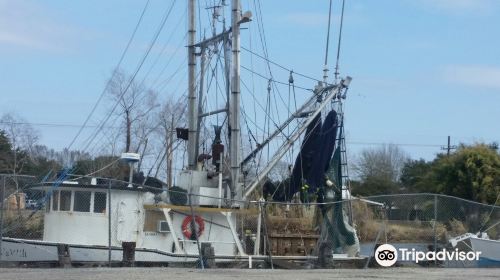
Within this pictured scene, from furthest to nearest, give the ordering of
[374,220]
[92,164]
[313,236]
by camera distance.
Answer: [92,164] < [374,220] < [313,236]

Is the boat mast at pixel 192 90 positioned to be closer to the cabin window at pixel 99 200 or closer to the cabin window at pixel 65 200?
the cabin window at pixel 99 200

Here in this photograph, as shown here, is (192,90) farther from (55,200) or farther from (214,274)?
(214,274)

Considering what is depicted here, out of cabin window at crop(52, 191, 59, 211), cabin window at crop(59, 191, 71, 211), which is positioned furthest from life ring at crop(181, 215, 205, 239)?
cabin window at crop(52, 191, 59, 211)

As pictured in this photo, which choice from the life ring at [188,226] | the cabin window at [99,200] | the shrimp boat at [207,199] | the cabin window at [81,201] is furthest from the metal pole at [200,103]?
the cabin window at [81,201]

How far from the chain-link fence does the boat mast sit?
1935 mm

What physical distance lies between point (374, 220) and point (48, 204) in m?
12.1

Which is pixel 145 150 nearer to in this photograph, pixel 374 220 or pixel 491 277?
pixel 374 220

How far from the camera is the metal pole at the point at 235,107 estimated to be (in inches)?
981

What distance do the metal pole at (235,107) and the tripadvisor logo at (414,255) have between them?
461cm

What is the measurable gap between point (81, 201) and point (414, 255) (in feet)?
30.7

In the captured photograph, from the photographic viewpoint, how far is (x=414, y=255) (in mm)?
23750

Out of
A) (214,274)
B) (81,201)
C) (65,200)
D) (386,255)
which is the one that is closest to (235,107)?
(81,201)

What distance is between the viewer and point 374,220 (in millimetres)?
29797

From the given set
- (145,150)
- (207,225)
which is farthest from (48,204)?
(145,150)
